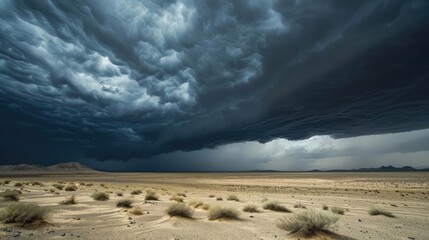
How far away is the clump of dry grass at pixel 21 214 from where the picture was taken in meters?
8.46

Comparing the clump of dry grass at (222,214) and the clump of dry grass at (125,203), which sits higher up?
the clump of dry grass at (125,203)

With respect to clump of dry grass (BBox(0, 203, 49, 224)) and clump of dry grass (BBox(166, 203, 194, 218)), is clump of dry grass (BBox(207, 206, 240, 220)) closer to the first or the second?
clump of dry grass (BBox(166, 203, 194, 218))

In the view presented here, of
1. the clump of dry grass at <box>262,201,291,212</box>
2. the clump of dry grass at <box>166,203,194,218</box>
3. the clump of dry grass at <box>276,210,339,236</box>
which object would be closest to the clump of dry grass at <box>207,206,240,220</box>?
the clump of dry grass at <box>166,203,194,218</box>

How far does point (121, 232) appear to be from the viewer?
8242 millimetres

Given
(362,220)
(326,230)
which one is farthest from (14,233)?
(362,220)

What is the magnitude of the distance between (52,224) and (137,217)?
2.96 m

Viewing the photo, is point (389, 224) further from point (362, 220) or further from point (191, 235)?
point (191, 235)

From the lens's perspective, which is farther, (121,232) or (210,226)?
(210,226)

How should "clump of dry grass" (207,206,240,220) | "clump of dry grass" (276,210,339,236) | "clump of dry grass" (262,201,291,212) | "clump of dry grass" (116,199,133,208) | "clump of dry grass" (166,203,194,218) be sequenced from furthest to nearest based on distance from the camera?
"clump of dry grass" (262,201,291,212) < "clump of dry grass" (116,199,133,208) < "clump of dry grass" (207,206,240,220) < "clump of dry grass" (166,203,194,218) < "clump of dry grass" (276,210,339,236)

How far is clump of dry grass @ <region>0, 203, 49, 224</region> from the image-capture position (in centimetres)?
846

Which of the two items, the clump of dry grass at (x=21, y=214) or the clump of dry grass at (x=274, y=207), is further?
the clump of dry grass at (x=274, y=207)

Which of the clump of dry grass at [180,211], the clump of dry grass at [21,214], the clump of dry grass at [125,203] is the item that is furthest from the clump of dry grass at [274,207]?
the clump of dry grass at [21,214]

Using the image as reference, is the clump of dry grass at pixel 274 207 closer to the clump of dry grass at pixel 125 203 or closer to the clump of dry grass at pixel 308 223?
the clump of dry grass at pixel 308 223

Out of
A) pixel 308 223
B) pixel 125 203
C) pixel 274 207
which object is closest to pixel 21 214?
pixel 125 203
